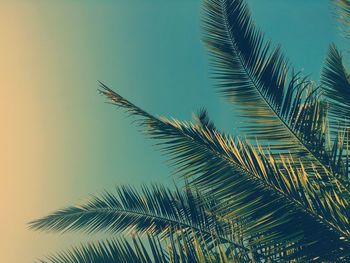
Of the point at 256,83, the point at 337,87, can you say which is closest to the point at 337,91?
the point at 337,87

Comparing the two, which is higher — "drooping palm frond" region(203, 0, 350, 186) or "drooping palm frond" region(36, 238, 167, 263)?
"drooping palm frond" region(203, 0, 350, 186)

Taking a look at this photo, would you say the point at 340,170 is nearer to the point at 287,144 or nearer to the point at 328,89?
the point at 287,144

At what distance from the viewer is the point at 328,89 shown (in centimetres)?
329

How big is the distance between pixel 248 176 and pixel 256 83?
3.51 ft

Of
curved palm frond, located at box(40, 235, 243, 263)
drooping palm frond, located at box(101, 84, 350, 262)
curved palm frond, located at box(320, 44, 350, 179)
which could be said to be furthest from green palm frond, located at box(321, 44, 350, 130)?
curved palm frond, located at box(40, 235, 243, 263)

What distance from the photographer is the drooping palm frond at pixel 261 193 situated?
80.3 inches

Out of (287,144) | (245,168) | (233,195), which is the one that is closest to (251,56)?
(287,144)

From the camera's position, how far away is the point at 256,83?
297 centimetres

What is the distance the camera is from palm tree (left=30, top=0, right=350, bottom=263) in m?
2.04

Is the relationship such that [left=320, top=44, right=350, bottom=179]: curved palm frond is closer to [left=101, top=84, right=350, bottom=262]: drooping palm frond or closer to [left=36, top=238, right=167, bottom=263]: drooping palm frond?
[left=101, top=84, right=350, bottom=262]: drooping palm frond

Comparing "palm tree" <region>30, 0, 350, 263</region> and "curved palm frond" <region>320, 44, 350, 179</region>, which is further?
"curved palm frond" <region>320, 44, 350, 179</region>

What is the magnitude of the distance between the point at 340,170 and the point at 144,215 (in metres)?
2.10

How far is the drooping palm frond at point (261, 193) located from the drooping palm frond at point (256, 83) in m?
0.64

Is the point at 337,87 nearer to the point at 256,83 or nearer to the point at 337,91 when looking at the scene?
the point at 337,91
